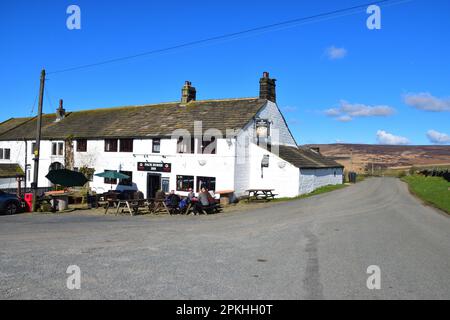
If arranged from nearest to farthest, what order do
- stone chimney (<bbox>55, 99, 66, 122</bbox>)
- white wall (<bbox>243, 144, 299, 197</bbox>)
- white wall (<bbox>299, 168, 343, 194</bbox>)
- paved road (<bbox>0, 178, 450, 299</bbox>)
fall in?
1. paved road (<bbox>0, 178, 450, 299</bbox>)
2. white wall (<bbox>243, 144, 299, 197</bbox>)
3. white wall (<bbox>299, 168, 343, 194</bbox>)
4. stone chimney (<bbox>55, 99, 66, 122</bbox>)

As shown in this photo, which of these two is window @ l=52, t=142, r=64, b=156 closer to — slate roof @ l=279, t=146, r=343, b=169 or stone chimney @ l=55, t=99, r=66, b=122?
stone chimney @ l=55, t=99, r=66, b=122

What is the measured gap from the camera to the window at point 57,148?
34750 mm

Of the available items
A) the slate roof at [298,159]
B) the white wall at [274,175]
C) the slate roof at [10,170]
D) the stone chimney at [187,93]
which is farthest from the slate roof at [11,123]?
the slate roof at [298,159]

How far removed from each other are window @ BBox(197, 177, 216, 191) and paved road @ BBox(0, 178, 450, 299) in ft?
34.3

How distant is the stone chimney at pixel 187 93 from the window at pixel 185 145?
267 inches

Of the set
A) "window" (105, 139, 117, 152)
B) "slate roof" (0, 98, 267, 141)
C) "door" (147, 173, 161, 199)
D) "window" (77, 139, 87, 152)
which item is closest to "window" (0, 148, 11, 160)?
"slate roof" (0, 98, 267, 141)

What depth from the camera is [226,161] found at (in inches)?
987

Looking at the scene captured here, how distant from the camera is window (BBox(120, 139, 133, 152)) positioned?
1167 inches

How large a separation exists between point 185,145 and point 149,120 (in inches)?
236

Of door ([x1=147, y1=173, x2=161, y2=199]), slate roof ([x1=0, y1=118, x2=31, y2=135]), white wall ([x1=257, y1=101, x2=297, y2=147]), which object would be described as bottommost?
door ([x1=147, y1=173, x2=161, y2=199])

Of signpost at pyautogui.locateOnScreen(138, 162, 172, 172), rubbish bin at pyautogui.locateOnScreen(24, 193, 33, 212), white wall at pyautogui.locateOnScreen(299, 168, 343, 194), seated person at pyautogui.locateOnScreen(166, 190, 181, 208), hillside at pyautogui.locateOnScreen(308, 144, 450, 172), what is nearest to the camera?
seated person at pyautogui.locateOnScreen(166, 190, 181, 208)

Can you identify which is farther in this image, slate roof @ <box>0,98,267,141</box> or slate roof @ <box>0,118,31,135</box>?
slate roof @ <box>0,118,31,135</box>
